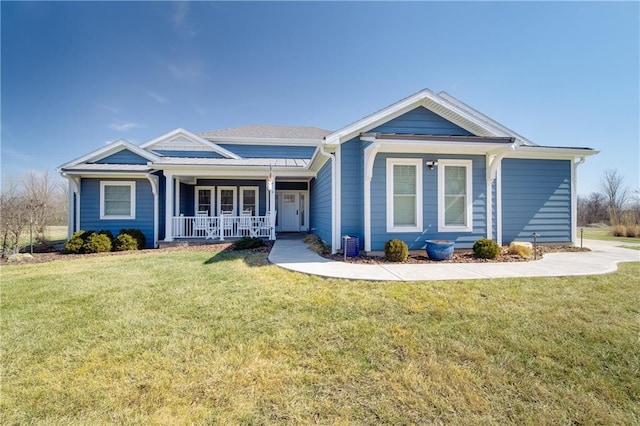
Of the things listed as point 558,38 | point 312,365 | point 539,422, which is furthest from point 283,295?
point 558,38

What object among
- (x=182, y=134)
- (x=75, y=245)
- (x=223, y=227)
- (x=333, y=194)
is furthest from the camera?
(x=182, y=134)

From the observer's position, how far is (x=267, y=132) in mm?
15961

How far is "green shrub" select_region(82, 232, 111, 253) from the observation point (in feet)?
31.1

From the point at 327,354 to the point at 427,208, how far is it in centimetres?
588

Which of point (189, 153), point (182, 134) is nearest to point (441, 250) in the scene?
point (189, 153)

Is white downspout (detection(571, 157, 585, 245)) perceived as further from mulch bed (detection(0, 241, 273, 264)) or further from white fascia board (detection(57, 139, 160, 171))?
white fascia board (detection(57, 139, 160, 171))

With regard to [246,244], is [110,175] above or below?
above

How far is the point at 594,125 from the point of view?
561 inches

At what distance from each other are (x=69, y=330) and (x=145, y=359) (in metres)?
1.52

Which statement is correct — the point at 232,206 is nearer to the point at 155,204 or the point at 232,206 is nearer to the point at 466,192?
the point at 155,204

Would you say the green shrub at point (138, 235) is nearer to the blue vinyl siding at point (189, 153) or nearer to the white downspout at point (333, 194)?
the blue vinyl siding at point (189, 153)

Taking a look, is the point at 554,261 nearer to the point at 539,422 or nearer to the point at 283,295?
the point at 539,422

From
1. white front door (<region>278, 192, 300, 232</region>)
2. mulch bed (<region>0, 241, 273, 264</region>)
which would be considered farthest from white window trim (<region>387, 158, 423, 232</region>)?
white front door (<region>278, 192, 300, 232</region>)

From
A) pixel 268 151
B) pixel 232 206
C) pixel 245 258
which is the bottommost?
pixel 245 258
